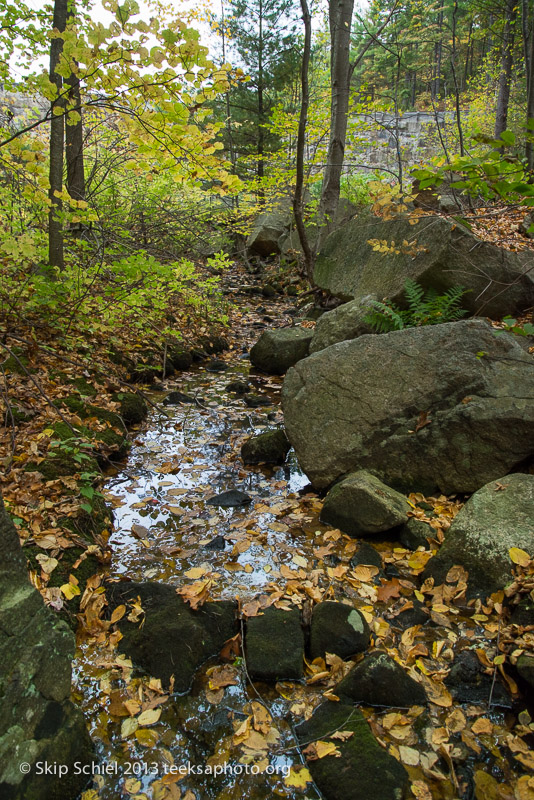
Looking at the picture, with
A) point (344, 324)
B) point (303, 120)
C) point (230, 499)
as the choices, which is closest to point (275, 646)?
point (230, 499)

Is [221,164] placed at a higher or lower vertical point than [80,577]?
higher

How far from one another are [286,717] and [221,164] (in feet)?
12.7

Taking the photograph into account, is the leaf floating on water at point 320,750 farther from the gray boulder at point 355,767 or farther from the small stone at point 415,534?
the small stone at point 415,534

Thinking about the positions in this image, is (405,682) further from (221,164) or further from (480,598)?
(221,164)

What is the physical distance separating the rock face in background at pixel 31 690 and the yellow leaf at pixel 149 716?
0.35 metres

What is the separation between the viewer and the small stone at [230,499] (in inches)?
175

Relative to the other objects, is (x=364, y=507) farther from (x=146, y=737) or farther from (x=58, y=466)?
(x=58, y=466)

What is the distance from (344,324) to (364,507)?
355 centimetres

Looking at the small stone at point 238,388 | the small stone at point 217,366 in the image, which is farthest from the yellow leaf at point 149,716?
the small stone at point 217,366

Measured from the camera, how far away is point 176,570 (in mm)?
3557

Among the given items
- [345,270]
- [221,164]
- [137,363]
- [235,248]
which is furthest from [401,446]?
[235,248]

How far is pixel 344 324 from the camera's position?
22.1 ft

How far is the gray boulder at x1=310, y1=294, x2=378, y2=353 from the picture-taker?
655cm

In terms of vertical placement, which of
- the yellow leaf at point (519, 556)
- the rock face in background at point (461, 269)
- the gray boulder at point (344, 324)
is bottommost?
the yellow leaf at point (519, 556)
